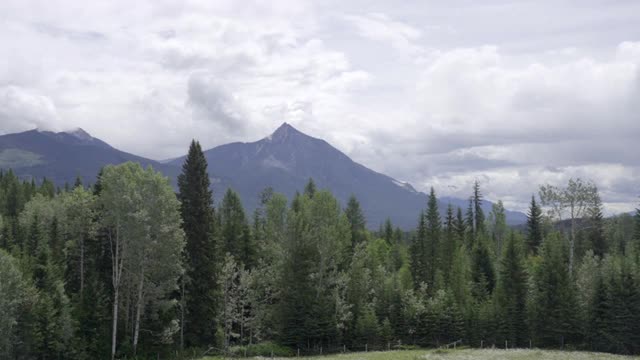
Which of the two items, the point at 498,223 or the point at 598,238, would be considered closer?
the point at 598,238

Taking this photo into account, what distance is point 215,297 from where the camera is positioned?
7562cm

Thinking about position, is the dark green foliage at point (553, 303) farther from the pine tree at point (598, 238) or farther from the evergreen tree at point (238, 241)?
the evergreen tree at point (238, 241)

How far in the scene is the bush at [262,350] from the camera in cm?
7212

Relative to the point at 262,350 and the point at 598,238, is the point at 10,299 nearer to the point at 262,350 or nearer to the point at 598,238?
the point at 262,350

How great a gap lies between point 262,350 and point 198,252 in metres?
14.2

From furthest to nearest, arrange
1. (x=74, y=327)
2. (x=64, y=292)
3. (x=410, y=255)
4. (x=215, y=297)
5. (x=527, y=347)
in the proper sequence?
(x=410, y=255)
(x=527, y=347)
(x=215, y=297)
(x=64, y=292)
(x=74, y=327)

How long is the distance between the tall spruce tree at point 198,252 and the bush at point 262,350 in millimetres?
4411

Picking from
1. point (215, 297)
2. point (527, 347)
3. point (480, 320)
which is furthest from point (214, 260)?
point (527, 347)

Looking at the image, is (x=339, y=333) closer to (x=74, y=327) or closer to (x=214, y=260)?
(x=214, y=260)

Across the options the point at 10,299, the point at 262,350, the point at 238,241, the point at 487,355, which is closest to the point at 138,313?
the point at 10,299

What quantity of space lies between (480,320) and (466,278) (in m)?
14.0

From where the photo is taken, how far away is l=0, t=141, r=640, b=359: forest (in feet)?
221

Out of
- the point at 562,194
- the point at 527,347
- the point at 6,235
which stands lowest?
the point at 527,347

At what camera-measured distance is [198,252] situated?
75.2 metres
